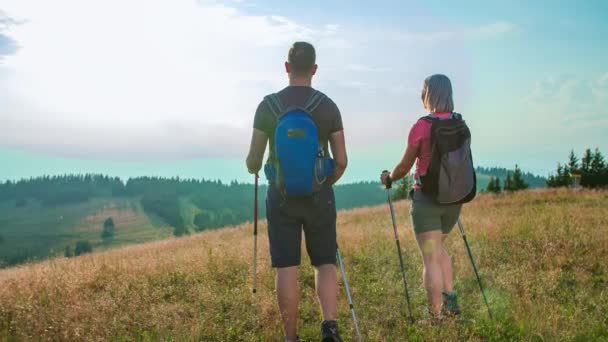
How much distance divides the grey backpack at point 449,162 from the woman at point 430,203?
62mm

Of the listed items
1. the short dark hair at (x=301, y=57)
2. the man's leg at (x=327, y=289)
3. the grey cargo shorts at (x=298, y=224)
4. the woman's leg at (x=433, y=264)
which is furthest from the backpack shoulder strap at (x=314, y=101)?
the woman's leg at (x=433, y=264)

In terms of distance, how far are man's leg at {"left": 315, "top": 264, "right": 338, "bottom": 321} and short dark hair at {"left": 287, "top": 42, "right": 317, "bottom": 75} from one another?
1875mm

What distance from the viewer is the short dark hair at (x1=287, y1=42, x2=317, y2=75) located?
450 centimetres

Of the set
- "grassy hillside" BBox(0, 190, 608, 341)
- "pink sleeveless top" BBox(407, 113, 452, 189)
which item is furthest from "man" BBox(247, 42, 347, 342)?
"grassy hillside" BBox(0, 190, 608, 341)

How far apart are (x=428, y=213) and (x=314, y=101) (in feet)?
5.96

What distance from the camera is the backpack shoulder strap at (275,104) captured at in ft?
14.8

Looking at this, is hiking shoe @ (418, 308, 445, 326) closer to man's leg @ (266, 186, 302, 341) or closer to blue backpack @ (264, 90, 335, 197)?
man's leg @ (266, 186, 302, 341)

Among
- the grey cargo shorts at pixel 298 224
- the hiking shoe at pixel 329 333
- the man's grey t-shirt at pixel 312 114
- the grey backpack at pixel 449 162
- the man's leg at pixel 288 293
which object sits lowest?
the hiking shoe at pixel 329 333

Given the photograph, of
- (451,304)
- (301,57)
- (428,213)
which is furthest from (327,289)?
(301,57)

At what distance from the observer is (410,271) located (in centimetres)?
867

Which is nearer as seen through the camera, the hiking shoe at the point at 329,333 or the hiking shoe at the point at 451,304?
the hiking shoe at the point at 329,333

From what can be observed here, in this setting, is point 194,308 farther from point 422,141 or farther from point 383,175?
point 422,141

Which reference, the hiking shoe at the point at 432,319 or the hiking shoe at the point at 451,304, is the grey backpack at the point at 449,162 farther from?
the hiking shoe at the point at 432,319

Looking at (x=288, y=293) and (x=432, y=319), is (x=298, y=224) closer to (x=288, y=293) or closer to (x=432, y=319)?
(x=288, y=293)
